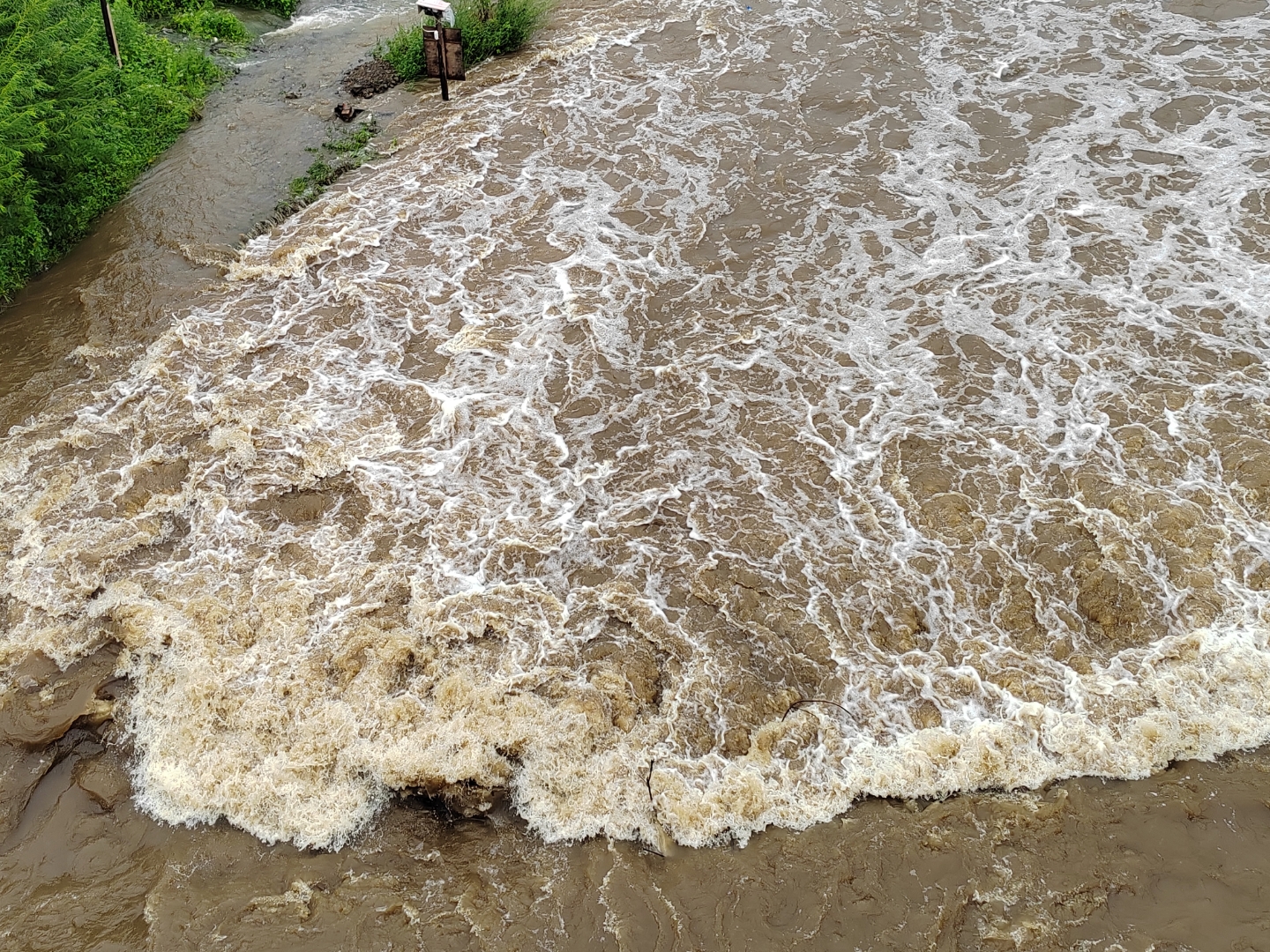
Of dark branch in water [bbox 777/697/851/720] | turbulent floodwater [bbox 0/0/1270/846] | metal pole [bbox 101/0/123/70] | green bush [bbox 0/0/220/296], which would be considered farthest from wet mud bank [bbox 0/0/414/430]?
dark branch in water [bbox 777/697/851/720]

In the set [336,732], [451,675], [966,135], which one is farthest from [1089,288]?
[336,732]

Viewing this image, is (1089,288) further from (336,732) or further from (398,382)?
(336,732)

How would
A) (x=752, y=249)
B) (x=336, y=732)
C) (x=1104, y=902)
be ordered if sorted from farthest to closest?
(x=752, y=249) < (x=336, y=732) < (x=1104, y=902)

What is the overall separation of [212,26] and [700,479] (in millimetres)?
15833

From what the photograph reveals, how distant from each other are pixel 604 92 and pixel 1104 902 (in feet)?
47.6

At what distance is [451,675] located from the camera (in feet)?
23.0

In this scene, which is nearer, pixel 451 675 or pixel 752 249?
pixel 451 675

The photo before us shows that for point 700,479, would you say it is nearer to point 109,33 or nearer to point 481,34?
point 481,34

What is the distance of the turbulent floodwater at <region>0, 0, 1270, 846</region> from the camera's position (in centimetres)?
658

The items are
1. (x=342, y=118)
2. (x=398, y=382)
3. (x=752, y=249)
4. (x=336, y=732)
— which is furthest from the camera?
(x=342, y=118)

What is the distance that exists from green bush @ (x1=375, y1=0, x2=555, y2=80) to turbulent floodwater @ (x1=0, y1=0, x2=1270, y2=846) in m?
3.37

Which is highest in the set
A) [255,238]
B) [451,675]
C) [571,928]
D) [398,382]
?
[255,238]

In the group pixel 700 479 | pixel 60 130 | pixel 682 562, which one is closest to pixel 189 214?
pixel 60 130

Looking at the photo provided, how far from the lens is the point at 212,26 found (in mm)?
16812
